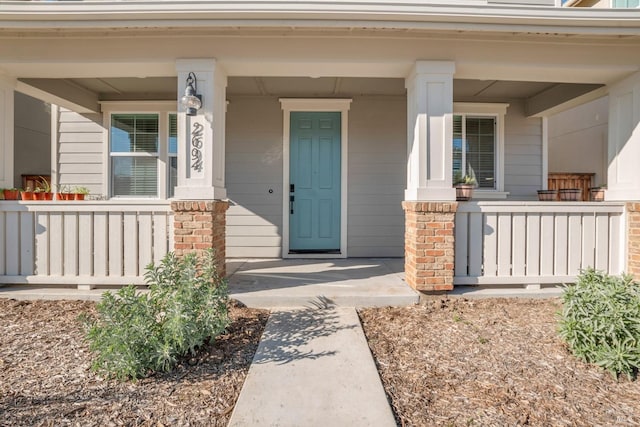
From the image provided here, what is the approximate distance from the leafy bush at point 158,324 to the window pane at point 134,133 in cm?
341

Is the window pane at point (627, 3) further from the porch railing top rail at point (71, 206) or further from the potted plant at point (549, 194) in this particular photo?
the porch railing top rail at point (71, 206)

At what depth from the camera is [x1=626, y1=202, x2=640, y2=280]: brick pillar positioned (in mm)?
3777

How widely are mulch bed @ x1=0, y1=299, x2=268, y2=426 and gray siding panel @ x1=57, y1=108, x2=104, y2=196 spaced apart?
3.06 meters

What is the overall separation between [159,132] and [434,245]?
4.37 metres

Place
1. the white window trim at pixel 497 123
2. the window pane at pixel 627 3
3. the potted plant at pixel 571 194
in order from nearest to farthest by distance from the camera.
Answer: the potted plant at pixel 571 194, the white window trim at pixel 497 123, the window pane at pixel 627 3

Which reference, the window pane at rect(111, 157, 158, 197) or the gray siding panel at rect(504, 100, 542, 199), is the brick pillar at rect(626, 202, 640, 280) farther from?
the window pane at rect(111, 157, 158, 197)

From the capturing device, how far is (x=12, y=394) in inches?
82.3

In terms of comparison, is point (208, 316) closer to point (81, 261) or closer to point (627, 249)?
point (81, 261)

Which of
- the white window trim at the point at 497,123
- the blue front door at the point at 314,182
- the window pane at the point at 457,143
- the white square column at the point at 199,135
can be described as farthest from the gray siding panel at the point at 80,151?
the white window trim at the point at 497,123

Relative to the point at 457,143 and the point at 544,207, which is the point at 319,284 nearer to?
the point at 544,207

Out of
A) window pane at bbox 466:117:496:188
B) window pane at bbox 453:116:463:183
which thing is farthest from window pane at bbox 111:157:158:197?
window pane at bbox 466:117:496:188

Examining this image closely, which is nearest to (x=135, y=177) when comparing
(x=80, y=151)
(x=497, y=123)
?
(x=80, y=151)

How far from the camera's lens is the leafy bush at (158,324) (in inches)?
87.0

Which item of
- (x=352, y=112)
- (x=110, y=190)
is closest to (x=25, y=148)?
(x=110, y=190)
